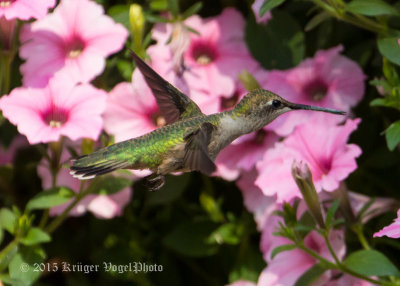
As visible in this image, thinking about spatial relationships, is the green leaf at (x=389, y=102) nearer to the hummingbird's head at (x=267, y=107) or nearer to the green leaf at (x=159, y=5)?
the hummingbird's head at (x=267, y=107)

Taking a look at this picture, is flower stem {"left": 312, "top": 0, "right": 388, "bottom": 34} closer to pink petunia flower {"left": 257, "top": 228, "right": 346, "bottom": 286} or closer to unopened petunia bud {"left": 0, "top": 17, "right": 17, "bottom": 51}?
pink petunia flower {"left": 257, "top": 228, "right": 346, "bottom": 286}

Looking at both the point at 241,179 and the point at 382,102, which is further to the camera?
the point at 241,179

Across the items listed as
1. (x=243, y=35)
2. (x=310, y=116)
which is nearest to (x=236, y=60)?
(x=243, y=35)

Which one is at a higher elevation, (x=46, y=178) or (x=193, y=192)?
(x=46, y=178)

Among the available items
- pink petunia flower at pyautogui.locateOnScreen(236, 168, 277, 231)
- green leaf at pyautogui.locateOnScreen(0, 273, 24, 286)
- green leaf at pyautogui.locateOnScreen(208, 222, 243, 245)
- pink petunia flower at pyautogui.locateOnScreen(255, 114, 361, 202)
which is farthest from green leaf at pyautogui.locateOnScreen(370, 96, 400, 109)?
green leaf at pyautogui.locateOnScreen(0, 273, 24, 286)

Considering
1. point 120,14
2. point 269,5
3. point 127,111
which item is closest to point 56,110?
point 127,111

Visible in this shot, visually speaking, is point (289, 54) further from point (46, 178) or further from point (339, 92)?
point (46, 178)

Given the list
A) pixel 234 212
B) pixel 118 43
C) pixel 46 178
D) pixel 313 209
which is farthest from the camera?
pixel 234 212
